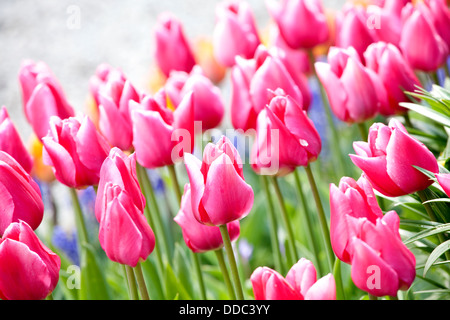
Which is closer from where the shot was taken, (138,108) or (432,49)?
(138,108)

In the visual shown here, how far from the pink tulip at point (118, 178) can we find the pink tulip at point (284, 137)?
203 millimetres

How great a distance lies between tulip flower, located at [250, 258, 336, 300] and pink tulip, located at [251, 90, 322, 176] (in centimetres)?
24

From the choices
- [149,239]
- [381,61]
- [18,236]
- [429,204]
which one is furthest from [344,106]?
[18,236]

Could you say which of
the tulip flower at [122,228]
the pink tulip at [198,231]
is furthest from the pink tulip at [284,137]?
the tulip flower at [122,228]

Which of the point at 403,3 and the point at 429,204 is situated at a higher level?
the point at 403,3

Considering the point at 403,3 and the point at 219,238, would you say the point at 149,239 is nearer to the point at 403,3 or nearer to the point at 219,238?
the point at 219,238

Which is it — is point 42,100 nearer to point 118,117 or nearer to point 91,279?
point 118,117

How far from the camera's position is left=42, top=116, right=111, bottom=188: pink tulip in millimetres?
955

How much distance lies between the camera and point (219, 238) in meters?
0.95

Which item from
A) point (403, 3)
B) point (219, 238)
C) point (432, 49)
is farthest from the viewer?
point (403, 3)

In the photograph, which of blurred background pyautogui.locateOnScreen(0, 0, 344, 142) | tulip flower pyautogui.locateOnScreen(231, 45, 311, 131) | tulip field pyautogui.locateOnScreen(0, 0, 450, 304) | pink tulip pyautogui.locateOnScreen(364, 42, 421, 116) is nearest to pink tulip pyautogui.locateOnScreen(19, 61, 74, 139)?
tulip field pyautogui.locateOnScreen(0, 0, 450, 304)

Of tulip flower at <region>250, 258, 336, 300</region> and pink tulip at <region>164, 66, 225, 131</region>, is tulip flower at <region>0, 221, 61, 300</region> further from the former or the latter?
pink tulip at <region>164, 66, 225, 131</region>

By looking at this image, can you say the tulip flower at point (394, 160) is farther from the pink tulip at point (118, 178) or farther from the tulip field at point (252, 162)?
the pink tulip at point (118, 178)
